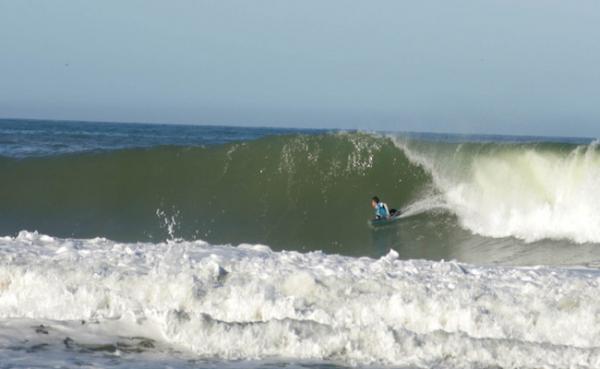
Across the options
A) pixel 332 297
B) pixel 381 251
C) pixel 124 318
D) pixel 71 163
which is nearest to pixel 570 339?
pixel 332 297

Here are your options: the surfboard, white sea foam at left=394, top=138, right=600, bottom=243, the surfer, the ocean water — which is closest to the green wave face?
the surfboard

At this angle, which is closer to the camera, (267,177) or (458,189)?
(458,189)

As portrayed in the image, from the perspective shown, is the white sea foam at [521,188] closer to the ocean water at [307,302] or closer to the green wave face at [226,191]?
the ocean water at [307,302]

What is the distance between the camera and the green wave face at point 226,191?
53.6 feet

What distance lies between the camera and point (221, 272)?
7664mm

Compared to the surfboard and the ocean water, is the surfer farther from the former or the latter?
the ocean water

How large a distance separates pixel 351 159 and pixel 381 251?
18.1ft

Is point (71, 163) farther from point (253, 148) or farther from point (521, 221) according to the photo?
point (521, 221)

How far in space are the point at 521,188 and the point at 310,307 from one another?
35.7ft

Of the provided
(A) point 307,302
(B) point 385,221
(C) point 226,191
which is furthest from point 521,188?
(A) point 307,302

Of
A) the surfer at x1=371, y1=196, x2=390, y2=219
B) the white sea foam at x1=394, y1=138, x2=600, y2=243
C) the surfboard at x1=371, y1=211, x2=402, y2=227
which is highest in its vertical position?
the white sea foam at x1=394, y1=138, x2=600, y2=243

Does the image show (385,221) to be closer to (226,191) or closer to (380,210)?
(380,210)

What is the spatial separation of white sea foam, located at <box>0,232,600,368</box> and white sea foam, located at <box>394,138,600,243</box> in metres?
7.27

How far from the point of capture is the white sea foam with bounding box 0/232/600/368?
6.47 m
